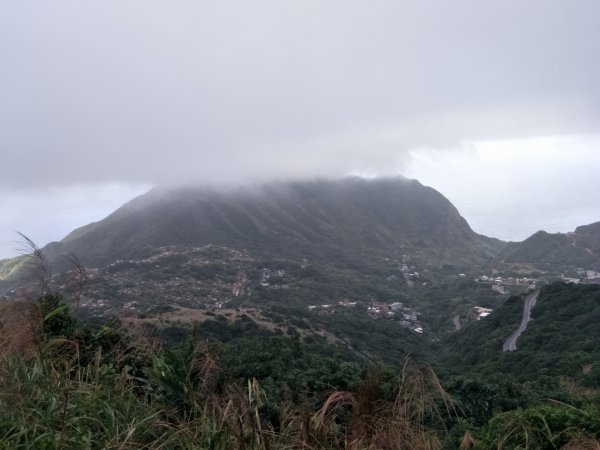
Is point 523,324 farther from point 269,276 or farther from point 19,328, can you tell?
point 19,328

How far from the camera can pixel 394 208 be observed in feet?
369

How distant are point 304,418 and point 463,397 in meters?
7.92

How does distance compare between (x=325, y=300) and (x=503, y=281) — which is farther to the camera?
(x=503, y=281)

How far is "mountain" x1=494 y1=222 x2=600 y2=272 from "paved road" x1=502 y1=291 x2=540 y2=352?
35703 mm

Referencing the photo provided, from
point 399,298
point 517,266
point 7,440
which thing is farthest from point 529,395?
point 517,266

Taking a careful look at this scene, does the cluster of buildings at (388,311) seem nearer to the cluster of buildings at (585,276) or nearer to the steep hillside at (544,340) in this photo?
the steep hillside at (544,340)

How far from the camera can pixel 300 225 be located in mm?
90125

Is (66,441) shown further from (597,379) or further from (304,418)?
(597,379)

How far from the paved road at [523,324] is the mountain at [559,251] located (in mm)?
35703

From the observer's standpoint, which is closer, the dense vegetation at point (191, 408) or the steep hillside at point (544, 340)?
the dense vegetation at point (191, 408)

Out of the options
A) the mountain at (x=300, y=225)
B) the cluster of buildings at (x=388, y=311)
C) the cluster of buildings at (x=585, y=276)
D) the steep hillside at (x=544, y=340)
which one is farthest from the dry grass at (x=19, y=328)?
the cluster of buildings at (x=585, y=276)

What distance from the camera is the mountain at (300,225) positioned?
231 ft

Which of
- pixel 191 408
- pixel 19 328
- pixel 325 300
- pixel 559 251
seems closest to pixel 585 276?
pixel 559 251

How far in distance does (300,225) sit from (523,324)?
2330 inches
